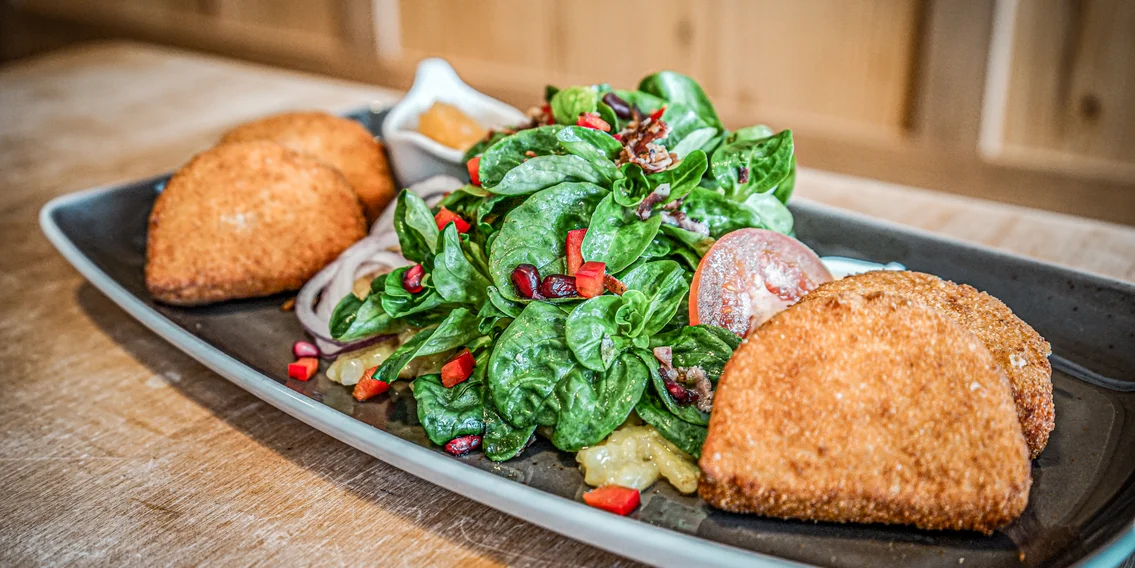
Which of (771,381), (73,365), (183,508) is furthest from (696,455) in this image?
(73,365)

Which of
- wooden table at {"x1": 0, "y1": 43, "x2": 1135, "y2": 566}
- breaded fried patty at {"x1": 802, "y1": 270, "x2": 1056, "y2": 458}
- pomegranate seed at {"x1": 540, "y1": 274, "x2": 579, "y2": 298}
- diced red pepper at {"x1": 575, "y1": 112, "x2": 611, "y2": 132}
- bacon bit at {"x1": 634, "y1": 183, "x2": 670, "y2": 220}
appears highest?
diced red pepper at {"x1": 575, "y1": 112, "x2": 611, "y2": 132}

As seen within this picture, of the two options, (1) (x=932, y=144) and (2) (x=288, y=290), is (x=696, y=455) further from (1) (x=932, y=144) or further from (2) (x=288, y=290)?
(1) (x=932, y=144)

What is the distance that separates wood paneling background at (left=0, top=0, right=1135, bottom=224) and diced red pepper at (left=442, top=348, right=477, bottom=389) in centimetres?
370

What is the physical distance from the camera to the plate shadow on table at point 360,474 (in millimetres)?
1610

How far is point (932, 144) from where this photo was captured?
488cm

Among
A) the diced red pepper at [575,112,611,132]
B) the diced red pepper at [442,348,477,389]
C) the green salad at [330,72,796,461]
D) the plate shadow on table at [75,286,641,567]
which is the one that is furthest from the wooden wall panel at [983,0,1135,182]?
the plate shadow on table at [75,286,641,567]

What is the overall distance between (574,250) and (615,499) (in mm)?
589

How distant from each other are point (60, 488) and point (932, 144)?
14.7ft

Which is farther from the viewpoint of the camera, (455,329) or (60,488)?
(455,329)

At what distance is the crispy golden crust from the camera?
2.93 metres

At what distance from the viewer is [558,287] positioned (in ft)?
6.12

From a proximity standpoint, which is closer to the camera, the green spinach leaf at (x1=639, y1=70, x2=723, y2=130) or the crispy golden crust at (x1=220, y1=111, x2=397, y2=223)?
the green spinach leaf at (x1=639, y1=70, x2=723, y2=130)

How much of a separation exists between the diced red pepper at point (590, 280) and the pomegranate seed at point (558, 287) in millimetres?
19

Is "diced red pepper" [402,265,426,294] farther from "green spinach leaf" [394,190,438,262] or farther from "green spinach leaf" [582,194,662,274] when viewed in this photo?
"green spinach leaf" [582,194,662,274]
